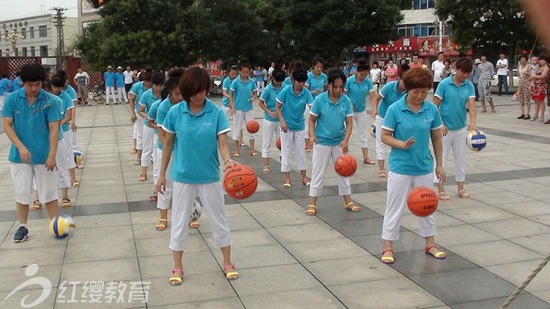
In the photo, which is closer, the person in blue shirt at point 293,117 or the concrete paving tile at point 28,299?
the concrete paving tile at point 28,299

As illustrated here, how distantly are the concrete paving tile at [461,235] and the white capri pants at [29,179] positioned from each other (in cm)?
414

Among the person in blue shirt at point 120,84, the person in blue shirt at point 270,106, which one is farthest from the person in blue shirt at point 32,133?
the person in blue shirt at point 120,84

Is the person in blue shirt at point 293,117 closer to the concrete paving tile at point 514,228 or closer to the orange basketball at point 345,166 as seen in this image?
the orange basketball at point 345,166

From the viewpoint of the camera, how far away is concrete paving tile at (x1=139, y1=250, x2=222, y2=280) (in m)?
5.60

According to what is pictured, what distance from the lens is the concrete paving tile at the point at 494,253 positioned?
5.71 metres

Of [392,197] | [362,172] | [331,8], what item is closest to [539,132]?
[362,172]

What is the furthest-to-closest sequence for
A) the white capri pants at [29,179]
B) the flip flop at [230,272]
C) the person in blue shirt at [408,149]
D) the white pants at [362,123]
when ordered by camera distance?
the white pants at [362,123] < the white capri pants at [29,179] < the person in blue shirt at [408,149] < the flip flop at [230,272]

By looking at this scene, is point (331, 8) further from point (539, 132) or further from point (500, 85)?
point (539, 132)

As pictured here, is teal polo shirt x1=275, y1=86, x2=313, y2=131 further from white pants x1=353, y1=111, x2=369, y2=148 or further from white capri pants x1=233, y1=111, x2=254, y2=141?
white capri pants x1=233, y1=111, x2=254, y2=141

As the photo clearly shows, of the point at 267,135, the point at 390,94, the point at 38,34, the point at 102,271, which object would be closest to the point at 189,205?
the point at 102,271

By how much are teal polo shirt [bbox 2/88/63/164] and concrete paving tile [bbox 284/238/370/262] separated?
2759 millimetres

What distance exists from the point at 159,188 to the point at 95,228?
223 cm

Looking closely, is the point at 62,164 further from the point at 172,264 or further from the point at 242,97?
the point at 242,97

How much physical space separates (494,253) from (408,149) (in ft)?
4.43
